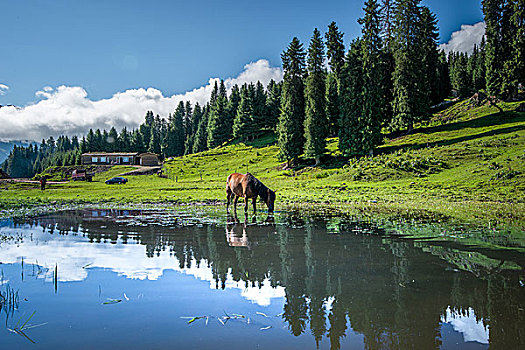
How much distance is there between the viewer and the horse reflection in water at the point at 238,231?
1114 cm

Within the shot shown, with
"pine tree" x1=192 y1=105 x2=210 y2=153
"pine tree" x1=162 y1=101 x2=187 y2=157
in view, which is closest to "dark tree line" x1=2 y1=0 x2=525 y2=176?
"pine tree" x1=192 y1=105 x2=210 y2=153

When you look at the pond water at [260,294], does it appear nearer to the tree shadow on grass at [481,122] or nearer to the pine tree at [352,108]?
the pine tree at [352,108]

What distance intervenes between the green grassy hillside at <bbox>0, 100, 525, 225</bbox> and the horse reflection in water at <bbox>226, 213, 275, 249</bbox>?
784 centimetres

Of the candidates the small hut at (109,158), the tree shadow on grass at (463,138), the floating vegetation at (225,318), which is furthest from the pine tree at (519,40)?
the small hut at (109,158)

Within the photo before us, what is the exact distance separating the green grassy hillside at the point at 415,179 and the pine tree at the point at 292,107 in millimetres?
3813

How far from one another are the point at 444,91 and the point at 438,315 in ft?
335

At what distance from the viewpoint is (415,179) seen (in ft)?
121

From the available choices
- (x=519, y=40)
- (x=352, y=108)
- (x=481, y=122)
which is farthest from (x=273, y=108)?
(x=519, y=40)

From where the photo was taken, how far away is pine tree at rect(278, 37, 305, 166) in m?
61.8

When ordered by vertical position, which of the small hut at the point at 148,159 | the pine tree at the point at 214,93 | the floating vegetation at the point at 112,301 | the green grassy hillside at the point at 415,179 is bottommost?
the floating vegetation at the point at 112,301

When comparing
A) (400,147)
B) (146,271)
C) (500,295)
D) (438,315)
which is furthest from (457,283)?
(400,147)

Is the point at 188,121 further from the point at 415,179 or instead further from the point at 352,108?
the point at 415,179

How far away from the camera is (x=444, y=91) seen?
300ft

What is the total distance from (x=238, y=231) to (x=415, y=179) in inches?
1162
